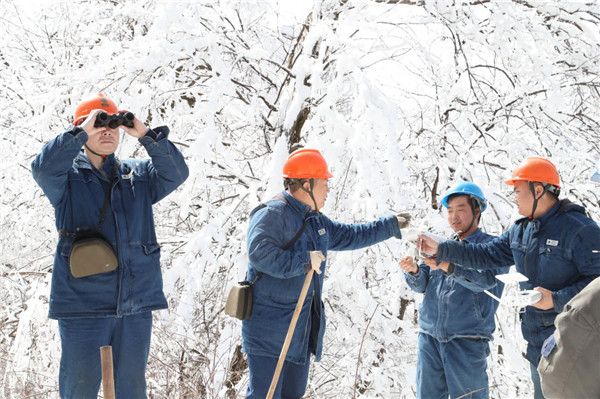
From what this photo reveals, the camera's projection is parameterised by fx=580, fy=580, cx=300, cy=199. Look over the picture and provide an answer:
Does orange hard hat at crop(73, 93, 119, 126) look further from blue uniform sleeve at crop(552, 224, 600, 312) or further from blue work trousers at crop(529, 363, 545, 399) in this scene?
blue work trousers at crop(529, 363, 545, 399)

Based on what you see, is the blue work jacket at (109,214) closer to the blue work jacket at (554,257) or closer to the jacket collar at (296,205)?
the jacket collar at (296,205)

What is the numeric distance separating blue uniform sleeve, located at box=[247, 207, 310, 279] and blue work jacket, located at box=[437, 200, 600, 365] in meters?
1.22

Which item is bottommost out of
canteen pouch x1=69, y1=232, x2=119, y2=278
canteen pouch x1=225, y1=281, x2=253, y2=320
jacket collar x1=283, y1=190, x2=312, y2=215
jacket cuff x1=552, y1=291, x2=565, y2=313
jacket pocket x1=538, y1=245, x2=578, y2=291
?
jacket cuff x1=552, y1=291, x2=565, y2=313

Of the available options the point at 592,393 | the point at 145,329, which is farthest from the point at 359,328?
the point at 592,393

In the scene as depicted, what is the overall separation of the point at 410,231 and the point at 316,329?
2.71ft

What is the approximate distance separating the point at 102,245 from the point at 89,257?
0.08 m

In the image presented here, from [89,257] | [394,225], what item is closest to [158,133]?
[89,257]

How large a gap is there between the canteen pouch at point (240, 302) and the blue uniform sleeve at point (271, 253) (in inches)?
5.0

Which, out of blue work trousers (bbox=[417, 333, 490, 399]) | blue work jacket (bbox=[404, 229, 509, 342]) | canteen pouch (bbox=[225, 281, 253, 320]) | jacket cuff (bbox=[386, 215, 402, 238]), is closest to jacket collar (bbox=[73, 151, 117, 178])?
canteen pouch (bbox=[225, 281, 253, 320])

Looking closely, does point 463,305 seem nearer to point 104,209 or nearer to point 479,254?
point 479,254

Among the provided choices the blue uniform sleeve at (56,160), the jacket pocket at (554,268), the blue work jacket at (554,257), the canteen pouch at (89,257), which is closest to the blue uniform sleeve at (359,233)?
the blue work jacket at (554,257)

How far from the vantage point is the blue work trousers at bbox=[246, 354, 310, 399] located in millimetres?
2938

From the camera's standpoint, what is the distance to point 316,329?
10.1 feet

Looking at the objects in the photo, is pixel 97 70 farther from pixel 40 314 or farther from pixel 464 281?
pixel 464 281
